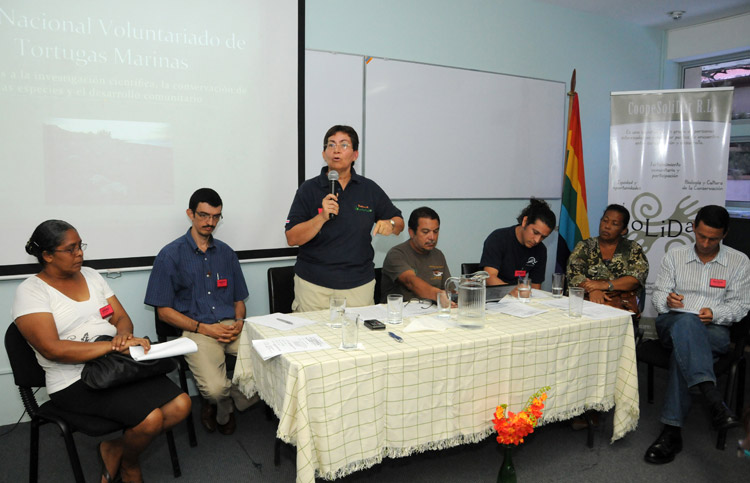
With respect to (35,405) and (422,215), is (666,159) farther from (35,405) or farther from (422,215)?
(35,405)

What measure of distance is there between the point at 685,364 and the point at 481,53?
2810 millimetres

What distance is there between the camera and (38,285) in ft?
7.07

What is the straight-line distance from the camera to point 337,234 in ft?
9.00

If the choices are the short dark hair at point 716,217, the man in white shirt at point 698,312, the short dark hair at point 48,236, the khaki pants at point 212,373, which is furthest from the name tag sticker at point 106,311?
the short dark hair at point 716,217

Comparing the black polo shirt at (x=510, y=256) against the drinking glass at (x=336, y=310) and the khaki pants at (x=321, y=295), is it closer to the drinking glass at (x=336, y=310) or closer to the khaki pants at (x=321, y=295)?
the khaki pants at (x=321, y=295)

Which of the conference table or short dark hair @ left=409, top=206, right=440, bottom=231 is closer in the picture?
the conference table

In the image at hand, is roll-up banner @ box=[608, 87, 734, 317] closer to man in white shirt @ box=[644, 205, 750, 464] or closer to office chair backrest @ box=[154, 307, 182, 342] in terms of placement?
man in white shirt @ box=[644, 205, 750, 464]

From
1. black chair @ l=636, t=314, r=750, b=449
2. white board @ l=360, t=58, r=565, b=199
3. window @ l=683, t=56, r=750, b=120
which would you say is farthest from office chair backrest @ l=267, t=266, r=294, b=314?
window @ l=683, t=56, r=750, b=120

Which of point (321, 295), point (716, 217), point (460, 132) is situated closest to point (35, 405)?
point (321, 295)

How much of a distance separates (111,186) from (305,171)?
4.00ft

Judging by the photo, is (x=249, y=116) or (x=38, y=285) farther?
(x=249, y=116)

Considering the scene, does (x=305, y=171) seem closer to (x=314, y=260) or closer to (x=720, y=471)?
(x=314, y=260)

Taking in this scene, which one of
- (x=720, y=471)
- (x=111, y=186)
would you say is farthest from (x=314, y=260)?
(x=720, y=471)

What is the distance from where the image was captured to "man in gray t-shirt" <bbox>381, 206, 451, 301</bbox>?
9.48 feet
